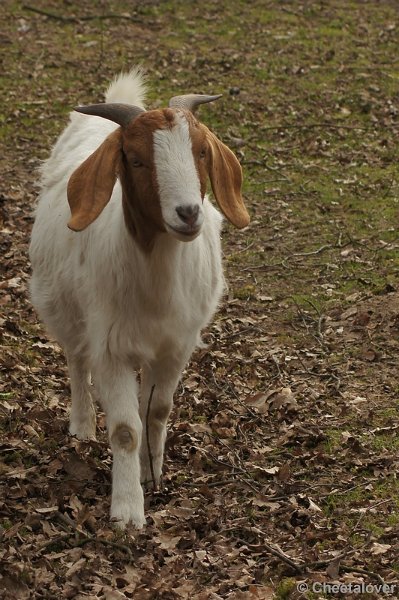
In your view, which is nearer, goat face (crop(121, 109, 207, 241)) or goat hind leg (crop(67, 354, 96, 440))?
goat face (crop(121, 109, 207, 241))

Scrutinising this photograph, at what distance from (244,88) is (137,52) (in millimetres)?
1931

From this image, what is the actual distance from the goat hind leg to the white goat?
1.25 ft

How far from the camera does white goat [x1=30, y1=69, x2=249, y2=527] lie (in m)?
5.30

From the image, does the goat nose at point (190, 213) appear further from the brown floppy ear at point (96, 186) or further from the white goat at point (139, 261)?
the brown floppy ear at point (96, 186)

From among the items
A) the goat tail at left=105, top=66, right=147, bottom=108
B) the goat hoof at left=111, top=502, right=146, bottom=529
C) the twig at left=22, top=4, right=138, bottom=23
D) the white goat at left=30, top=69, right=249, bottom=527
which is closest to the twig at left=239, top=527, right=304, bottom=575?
the goat hoof at left=111, top=502, right=146, bottom=529

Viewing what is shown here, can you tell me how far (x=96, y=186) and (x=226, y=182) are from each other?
0.70 meters

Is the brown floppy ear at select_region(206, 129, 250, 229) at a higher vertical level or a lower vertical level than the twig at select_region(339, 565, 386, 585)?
higher

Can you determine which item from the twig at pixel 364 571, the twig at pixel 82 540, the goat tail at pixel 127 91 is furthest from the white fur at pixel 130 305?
the twig at pixel 364 571

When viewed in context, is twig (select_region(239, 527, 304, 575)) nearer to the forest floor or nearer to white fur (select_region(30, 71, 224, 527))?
the forest floor

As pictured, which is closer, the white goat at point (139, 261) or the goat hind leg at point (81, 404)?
the white goat at point (139, 261)

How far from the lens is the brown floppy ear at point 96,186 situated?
540 cm

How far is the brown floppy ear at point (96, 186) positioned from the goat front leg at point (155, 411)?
38.5 inches

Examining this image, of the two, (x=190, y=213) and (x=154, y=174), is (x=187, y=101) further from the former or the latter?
(x=190, y=213)

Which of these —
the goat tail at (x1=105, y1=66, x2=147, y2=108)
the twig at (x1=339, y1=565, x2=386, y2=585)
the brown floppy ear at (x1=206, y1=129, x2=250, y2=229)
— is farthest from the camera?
the goat tail at (x1=105, y1=66, x2=147, y2=108)
